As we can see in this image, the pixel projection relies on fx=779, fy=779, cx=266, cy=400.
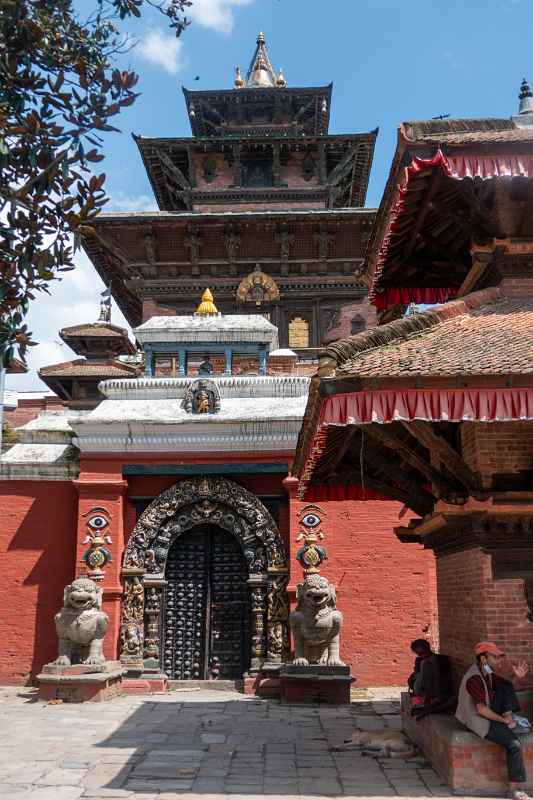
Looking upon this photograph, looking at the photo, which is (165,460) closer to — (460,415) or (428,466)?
(428,466)

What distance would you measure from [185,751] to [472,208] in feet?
18.4

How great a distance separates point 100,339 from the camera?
89.8 feet

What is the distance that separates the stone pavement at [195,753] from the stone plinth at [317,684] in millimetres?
219

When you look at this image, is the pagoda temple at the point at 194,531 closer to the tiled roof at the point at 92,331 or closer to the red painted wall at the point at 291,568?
→ the red painted wall at the point at 291,568

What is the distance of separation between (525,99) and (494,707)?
580cm

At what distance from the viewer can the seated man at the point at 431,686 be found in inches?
261

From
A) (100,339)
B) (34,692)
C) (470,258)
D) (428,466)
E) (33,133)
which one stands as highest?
(100,339)

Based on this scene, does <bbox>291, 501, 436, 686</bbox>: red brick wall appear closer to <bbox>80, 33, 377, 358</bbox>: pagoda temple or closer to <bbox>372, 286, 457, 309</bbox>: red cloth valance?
<bbox>372, 286, 457, 309</bbox>: red cloth valance

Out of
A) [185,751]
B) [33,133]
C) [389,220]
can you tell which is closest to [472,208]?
[389,220]

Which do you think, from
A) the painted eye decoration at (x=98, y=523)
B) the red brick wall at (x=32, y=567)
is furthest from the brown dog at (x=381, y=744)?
the red brick wall at (x=32, y=567)

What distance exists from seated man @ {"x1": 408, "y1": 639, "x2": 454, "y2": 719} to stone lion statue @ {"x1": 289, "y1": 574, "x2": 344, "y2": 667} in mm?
2953

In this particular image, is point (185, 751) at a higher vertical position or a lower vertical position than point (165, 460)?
lower

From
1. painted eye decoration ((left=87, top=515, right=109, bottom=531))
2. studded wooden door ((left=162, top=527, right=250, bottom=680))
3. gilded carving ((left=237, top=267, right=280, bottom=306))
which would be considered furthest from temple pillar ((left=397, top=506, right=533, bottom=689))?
gilded carving ((left=237, top=267, right=280, bottom=306))

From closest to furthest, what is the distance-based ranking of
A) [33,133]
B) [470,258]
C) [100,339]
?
1. [33,133]
2. [470,258]
3. [100,339]
